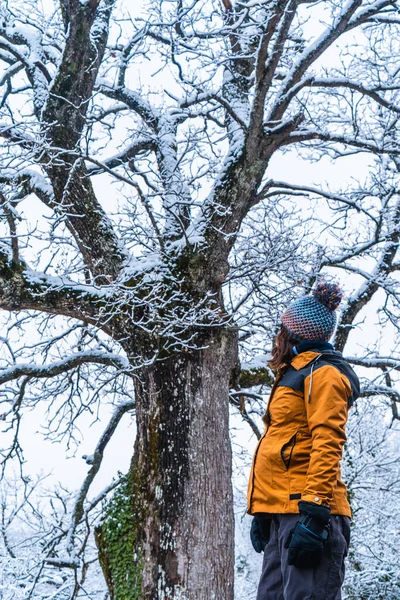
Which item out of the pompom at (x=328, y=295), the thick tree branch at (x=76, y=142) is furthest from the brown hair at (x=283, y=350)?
the thick tree branch at (x=76, y=142)

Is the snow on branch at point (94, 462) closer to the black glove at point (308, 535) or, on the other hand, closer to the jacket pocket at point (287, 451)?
the jacket pocket at point (287, 451)

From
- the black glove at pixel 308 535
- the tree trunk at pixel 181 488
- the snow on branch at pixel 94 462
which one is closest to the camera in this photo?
the black glove at pixel 308 535

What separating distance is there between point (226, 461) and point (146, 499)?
2.19 feet

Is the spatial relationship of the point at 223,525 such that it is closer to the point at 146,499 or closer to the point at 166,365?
the point at 146,499

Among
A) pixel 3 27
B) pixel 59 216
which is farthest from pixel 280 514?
pixel 3 27

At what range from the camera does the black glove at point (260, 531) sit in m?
3.08

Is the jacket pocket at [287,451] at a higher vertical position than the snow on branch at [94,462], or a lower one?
lower

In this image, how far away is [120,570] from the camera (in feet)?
14.9

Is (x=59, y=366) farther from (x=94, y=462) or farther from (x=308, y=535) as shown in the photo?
(x=308, y=535)

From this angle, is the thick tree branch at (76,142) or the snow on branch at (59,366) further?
the snow on branch at (59,366)

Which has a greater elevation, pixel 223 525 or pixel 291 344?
pixel 291 344

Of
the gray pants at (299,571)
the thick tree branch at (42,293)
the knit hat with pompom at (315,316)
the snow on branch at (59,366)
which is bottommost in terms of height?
the gray pants at (299,571)

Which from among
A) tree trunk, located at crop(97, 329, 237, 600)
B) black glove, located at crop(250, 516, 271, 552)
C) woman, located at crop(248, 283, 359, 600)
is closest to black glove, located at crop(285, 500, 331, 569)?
woman, located at crop(248, 283, 359, 600)

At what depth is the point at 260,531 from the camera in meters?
3.10
